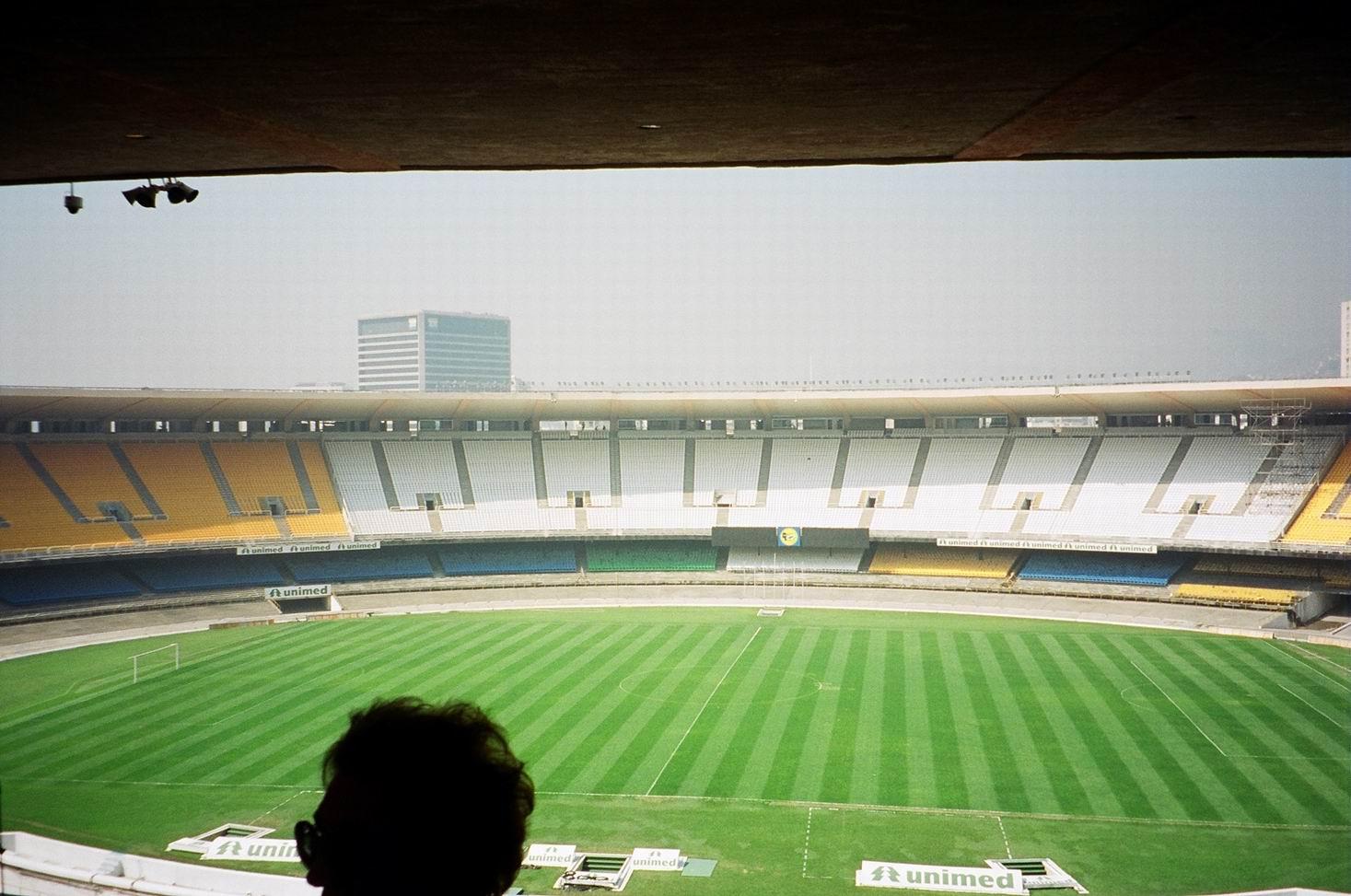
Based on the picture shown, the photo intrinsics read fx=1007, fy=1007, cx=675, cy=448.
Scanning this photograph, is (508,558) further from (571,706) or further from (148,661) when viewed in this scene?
(571,706)

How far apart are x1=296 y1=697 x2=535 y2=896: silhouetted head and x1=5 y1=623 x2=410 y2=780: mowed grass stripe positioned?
18.8 meters

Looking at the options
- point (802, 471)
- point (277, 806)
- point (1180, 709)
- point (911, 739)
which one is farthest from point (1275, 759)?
point (802, 471)

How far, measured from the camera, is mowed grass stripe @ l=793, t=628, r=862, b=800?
53.6 ft

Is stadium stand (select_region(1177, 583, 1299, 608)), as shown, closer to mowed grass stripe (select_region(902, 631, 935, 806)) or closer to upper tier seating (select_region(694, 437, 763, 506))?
mowed grass stripe (select_region(902, 631, 935, 806))

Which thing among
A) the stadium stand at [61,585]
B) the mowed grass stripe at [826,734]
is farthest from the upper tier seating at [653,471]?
the stadium stand at [61,585]

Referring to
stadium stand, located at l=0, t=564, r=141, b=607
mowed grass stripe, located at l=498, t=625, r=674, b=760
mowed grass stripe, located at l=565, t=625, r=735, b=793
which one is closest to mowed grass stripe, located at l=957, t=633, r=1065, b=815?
mowed grass stripe, located at l=565, t=625, r=735, b=793

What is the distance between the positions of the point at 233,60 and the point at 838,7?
1.53m

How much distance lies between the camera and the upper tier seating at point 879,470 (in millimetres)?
38969

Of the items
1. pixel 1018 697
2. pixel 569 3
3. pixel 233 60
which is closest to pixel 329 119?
pixel 233 60

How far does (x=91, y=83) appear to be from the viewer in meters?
2.73

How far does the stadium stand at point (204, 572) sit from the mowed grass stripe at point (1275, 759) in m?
28.8

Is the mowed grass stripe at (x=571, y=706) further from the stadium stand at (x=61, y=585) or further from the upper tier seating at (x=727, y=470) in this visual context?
the stadium stand at (x=61, y=585)

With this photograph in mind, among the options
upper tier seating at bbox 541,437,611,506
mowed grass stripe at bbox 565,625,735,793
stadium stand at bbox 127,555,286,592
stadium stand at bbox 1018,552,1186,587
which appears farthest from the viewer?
upper tier seating at bbox 541,437,611,506

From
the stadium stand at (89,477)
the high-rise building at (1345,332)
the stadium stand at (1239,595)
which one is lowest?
the stadium stand at (1239,595)
